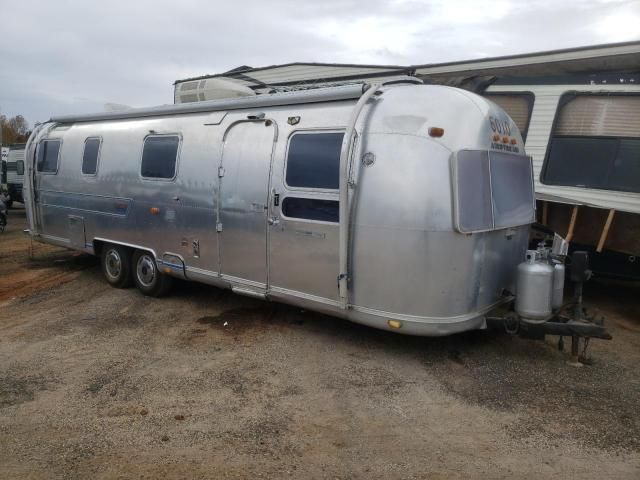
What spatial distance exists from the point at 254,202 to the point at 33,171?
17.5 ft

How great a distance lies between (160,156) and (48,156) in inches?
121

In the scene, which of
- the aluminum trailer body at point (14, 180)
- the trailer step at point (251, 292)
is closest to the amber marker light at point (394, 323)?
the trailer step at point (251, 292)

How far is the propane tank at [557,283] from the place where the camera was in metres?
4.96

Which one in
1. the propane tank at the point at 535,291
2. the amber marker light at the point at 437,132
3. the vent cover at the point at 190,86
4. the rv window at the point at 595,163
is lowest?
the propane tank at the point at 535,291

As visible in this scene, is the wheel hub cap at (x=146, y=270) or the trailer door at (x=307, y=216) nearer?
the trailer door at (x=307, y=216)

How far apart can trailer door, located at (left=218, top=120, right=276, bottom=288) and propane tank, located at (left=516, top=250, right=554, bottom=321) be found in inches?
101

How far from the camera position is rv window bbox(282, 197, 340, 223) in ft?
16.3

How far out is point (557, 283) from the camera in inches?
197

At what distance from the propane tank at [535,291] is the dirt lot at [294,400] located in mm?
529

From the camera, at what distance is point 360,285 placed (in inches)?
193

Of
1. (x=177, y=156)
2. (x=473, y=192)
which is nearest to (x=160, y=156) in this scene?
(x=177, y=156)

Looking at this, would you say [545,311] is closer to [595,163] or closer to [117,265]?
[595,163]

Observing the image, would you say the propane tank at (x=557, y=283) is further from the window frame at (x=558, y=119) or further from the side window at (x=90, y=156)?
the side window at (x=90, y=156)

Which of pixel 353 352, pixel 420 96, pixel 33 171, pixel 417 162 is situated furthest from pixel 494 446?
pixel 33 171
